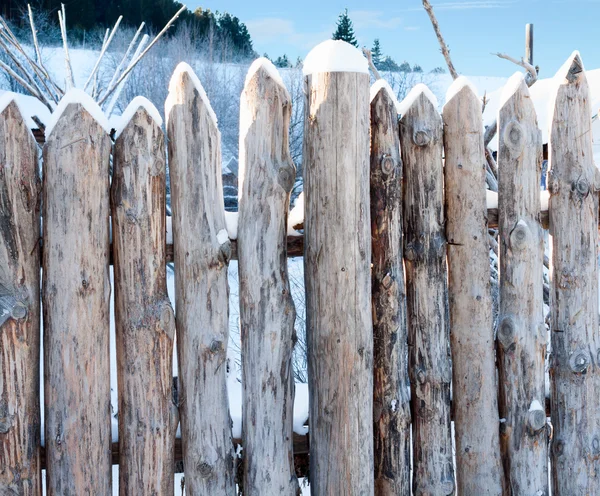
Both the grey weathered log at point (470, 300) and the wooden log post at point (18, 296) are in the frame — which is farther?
the grey weathered log at point (470, 300)

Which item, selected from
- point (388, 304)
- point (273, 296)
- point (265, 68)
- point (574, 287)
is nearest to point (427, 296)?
point (388, 304)

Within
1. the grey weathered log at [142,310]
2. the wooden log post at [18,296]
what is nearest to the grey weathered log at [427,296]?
the grey weathered log at [142,310]

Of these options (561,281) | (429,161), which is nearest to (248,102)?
(429,161)

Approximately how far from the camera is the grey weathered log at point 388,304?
2.39 meters

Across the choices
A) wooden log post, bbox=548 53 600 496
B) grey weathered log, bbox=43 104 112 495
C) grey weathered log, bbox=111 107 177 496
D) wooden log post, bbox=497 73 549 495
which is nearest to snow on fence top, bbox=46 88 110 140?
grey weathered log, bbox=43 104 112 495

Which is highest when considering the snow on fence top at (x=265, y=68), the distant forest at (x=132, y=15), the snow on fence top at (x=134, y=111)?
the distant forest at (x=132, y=15)

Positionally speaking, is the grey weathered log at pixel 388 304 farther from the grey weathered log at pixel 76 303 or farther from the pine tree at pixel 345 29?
the pine tree at pixel 345 29

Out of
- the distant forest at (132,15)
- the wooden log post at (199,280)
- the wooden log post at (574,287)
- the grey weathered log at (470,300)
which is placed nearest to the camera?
the wooden log post at (199,280)

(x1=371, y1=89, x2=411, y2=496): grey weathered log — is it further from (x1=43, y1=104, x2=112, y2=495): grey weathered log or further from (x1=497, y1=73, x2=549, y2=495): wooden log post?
(x1=43, y1=104, x2=112, y2=495): grey weathered log

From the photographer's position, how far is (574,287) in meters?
2.72

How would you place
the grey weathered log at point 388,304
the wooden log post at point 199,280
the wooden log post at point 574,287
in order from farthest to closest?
the wooden log post at point 574,287 → the grey weathered log at point 388,304 → the wooden log post at point 199,280

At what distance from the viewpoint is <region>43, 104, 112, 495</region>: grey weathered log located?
216cm

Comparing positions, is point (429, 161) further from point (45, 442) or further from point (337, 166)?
point (45, 442)

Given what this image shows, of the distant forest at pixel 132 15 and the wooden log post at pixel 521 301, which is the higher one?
the distant forest at pixel 132 15
